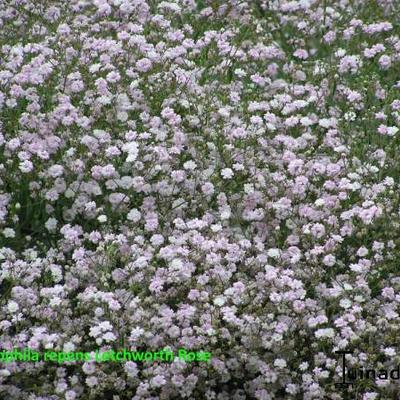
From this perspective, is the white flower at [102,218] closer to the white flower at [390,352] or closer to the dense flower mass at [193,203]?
the dense flower mass at [193,203]

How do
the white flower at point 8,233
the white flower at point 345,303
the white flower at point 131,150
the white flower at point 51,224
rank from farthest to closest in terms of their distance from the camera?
1. the white flower at point 131,150
2. the white flower at point 51,224
3. the white flower at point 8,233
4. the white flower at point 345,303

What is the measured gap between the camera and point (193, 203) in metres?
6.74

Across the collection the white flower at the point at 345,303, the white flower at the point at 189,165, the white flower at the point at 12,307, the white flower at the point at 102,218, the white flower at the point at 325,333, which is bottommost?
the white flower at the point at 325,333

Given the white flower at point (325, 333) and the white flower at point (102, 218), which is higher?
the white flower at point (102, 218)

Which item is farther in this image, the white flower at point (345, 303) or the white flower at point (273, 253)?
the white flower at point (273, 253)

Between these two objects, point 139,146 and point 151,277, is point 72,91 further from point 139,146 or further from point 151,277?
point 151,277

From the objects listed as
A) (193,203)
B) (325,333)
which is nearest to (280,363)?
(325,333)

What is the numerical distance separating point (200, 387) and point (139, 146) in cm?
211

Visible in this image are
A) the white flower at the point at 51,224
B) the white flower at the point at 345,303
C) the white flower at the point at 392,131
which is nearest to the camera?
the white flower at the point at 345,303

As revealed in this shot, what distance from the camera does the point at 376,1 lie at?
9.43 metres

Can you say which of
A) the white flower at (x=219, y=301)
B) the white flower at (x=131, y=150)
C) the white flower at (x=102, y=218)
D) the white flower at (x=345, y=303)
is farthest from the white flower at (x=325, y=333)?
the white flower at (x=131, y=150)

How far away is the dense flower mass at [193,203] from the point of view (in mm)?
5730

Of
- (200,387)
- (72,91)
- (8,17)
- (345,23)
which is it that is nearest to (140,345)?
(200,387)

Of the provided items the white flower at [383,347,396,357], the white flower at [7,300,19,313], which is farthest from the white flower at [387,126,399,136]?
the white flower at [7,300,19,313]
